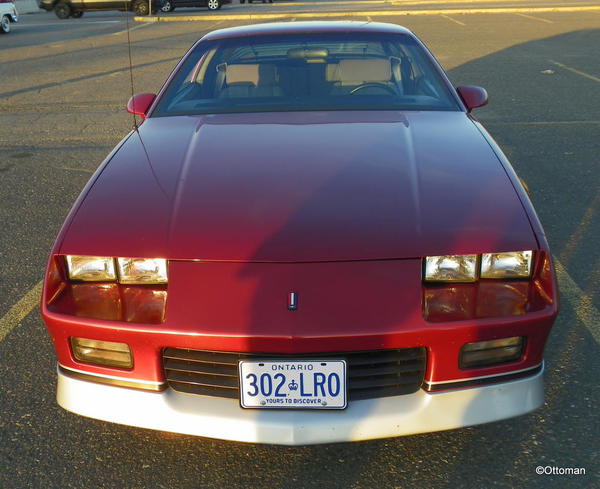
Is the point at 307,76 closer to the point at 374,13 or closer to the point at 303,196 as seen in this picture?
the point at 303,196

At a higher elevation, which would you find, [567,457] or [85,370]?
[85,370]

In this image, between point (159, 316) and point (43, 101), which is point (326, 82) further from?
point (43, 101)

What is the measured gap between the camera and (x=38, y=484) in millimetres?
2271

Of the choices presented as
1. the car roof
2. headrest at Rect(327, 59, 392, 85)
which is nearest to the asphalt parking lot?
headrest at Rect(327, 59, 392, 85)

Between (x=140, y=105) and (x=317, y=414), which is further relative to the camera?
(x=140, y=105)

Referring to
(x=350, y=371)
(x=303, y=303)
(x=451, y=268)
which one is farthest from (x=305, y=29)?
(x=350, y=371)

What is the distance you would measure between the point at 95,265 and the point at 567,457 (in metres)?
1.70

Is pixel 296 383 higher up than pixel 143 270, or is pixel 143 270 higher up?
pixel 143 270

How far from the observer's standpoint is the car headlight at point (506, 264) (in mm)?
2221

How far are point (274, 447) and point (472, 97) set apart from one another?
221cm

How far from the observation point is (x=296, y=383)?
207cm

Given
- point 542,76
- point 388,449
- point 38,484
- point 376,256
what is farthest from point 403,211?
point 542,76

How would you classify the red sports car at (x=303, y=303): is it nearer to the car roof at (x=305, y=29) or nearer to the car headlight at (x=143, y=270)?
the car headlight at (x=143, y=270)

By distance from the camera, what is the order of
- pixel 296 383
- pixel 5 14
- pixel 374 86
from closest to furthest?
1. pixel 296 383
2. pixel 374 86
3. pixel 5 14
